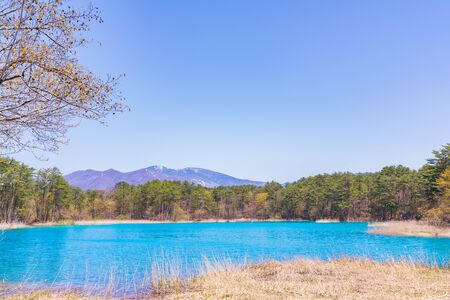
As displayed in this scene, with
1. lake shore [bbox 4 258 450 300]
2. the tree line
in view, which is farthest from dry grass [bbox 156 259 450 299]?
the tree line

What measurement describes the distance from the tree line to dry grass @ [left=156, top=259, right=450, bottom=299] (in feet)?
147

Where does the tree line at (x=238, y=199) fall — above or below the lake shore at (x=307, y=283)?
above

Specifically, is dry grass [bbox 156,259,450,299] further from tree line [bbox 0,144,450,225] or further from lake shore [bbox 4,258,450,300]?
tree line [bbox 0,144,450,225]

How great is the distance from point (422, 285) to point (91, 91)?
10.8 m

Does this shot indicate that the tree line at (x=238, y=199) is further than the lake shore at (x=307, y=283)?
Yes

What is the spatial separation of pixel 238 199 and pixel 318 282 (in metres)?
107

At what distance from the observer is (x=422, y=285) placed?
11.1m

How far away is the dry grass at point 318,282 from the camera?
10.1m

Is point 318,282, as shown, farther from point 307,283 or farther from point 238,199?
point 238,199

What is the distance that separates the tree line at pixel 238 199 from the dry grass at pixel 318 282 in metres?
44.8

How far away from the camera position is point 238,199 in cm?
11838

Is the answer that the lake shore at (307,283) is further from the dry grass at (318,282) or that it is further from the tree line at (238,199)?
the tree line at (238,199)

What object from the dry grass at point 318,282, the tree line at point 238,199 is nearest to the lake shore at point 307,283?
the dry grass at point 318,282

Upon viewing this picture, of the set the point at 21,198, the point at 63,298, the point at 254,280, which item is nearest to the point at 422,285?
the point at 254,280
